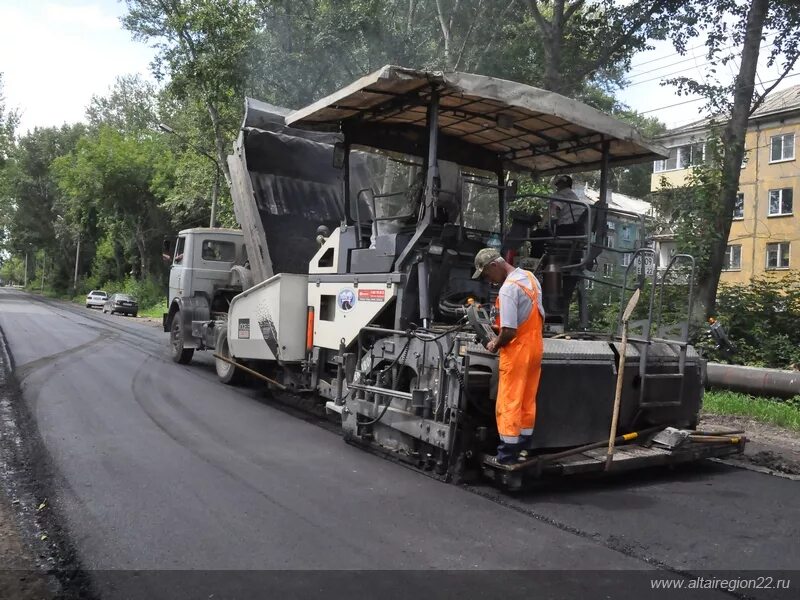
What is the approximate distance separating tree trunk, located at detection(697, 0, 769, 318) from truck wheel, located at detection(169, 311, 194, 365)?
8.99 metres

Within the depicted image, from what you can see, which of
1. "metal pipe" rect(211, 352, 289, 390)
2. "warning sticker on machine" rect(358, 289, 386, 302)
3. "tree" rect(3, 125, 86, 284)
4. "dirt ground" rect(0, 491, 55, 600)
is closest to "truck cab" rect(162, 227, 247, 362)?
"metal pipe" rect(211, 352, 289, 390)

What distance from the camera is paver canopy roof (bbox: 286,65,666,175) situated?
18.8 ft

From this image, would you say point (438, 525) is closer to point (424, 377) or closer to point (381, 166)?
point (424, 377)

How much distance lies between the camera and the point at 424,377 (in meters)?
5.56

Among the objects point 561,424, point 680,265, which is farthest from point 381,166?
point 680,265

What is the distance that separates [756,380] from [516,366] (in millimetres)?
6703

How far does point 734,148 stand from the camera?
12023 mm

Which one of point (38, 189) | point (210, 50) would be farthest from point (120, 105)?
point (210, 50)

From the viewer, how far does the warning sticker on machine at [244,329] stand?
29.1 feet

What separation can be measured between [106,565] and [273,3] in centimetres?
1798

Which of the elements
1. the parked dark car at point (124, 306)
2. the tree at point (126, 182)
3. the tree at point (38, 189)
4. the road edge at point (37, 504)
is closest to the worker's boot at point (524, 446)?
the road edge at point (37, 504)

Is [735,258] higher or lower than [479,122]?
higher

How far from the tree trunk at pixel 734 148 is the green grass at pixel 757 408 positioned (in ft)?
8.46

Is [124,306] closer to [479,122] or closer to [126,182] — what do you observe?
[126,182]
